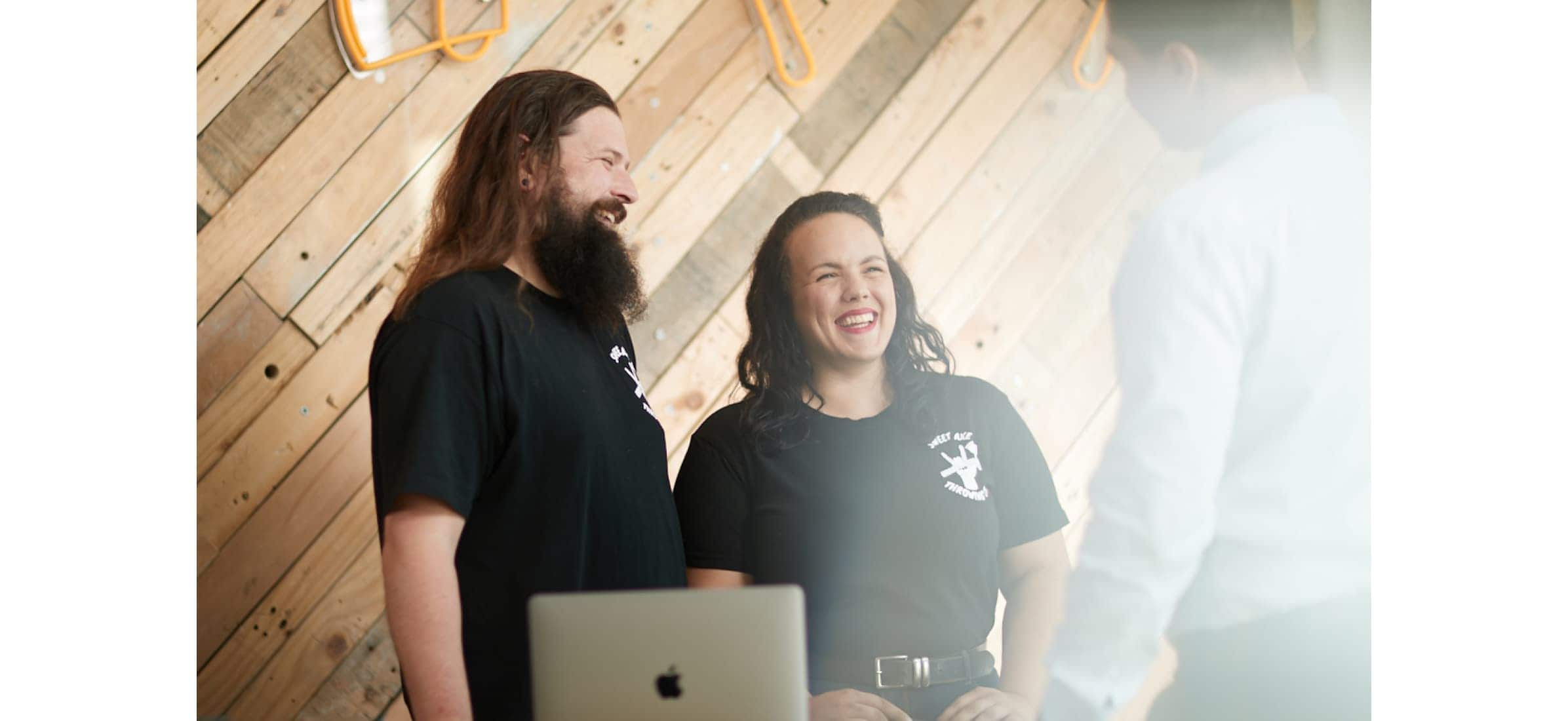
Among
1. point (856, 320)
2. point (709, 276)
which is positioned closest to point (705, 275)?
point (709, 276)

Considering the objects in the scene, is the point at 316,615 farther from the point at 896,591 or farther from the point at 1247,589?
the point at 1247,589

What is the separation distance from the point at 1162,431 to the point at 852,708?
73 cm

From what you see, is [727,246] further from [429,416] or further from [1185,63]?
[1185,63]

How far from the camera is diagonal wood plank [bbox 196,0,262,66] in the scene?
6.35 feet

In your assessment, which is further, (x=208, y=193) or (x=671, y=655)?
(x=208, y=193)

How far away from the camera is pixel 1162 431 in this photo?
211 centimetres

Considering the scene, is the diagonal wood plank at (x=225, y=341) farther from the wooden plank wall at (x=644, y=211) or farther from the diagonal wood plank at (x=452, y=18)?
the diagonal wood plank at (x=452, y=18)

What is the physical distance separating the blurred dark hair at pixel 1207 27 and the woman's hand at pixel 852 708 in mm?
1230

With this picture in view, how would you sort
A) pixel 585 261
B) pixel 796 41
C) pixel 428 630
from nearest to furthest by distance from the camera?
pixel 428 630 < pixel 585 261 < pixel 796 41

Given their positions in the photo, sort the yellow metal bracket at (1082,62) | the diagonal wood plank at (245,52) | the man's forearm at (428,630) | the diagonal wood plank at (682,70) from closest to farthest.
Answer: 1. the man's forearm at (428,630)
2. the diagonal wood plank at (245,52)
3. the diagonal wood plank at (682,70)
4. the yellow metal bracket at (1082,62)

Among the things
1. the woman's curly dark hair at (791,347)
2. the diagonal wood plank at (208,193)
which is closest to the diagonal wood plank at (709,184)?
the woman's curly dark hair at (791,347)

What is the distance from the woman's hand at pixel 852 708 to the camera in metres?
1.89

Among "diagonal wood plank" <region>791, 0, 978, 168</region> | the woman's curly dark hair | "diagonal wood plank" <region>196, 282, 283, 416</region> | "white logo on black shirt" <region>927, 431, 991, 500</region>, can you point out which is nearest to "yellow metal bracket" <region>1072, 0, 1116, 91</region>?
"diagonal wood plank" <region>791, 0, 978, 168</region>

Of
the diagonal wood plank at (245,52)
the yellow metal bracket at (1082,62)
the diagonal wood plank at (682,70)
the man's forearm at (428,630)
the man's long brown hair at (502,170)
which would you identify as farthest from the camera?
the yellow metal bracket at (1082,62)
